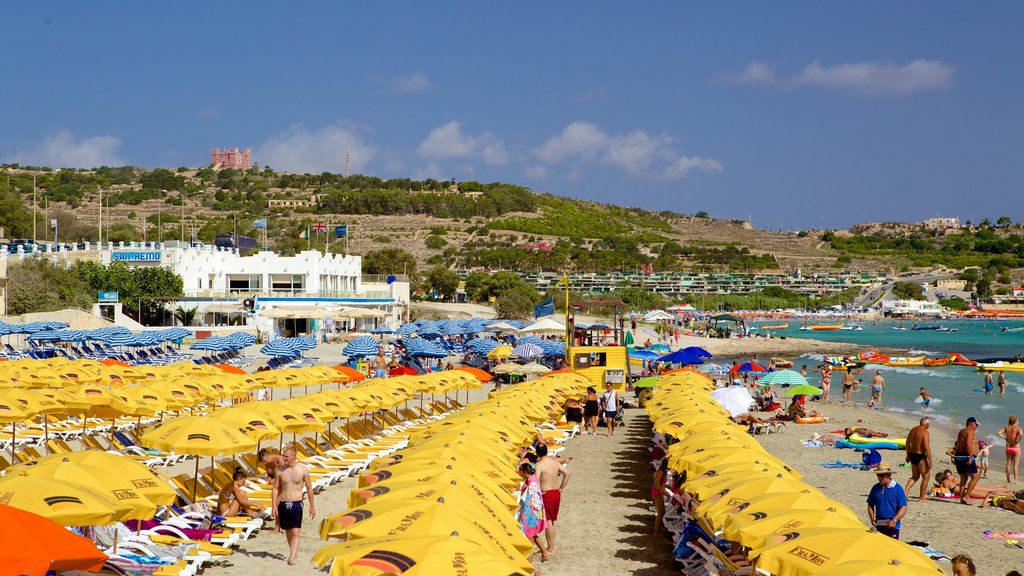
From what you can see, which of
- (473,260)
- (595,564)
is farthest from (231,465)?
(473,260)

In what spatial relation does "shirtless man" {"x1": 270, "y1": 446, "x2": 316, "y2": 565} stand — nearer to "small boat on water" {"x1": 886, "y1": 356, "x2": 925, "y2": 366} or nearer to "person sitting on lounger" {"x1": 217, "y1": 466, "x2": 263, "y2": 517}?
"person sitting on lounger" {"x1": 217, "y1": 466, "x2": 263, "y2": 517}

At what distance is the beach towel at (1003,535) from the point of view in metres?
12.0

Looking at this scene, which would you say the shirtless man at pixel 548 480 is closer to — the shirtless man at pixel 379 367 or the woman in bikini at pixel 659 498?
the woman in bikini at pixel 659 498

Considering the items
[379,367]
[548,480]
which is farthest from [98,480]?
[379,367]

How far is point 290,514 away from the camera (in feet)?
31.7

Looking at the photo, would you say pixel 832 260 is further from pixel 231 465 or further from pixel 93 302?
pixel 231 465

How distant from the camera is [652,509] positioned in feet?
43.9

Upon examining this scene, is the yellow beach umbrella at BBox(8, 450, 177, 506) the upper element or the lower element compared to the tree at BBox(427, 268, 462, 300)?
lower

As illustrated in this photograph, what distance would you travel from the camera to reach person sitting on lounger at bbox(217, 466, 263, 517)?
11.0 meters

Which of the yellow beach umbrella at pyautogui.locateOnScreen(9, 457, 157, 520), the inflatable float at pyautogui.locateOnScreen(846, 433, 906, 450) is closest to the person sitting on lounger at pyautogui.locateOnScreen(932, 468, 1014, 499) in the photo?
the inflatable float at pyautogui.locateOnScreen(846, 433, 906, 450)

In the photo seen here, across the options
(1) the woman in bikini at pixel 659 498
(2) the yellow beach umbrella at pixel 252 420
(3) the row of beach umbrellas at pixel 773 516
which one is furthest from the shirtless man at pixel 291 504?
(1) the woman in bikini at pixel 659 498

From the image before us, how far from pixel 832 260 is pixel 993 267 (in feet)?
96.1

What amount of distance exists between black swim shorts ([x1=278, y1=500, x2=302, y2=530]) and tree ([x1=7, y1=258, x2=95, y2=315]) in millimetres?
41709

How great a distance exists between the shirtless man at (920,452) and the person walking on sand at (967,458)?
1.70 ft
